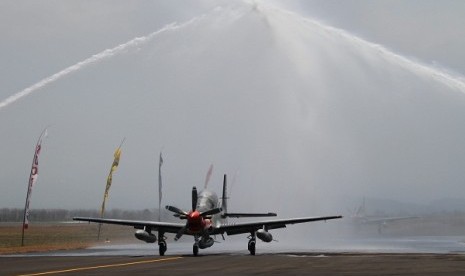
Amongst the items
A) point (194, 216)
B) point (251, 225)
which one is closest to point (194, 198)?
point (194, 216)

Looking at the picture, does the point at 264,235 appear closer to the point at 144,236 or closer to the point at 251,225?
the point at 251,225

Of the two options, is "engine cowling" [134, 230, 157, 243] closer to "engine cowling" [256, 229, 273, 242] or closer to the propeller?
the propeller

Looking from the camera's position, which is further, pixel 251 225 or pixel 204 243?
pixel 251 225

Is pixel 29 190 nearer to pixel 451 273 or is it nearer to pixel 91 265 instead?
pixel 91 265

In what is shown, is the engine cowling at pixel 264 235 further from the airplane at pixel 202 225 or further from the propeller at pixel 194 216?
the propeller at pixel 194 216

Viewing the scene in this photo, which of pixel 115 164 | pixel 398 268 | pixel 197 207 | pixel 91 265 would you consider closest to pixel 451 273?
pixel 398 268

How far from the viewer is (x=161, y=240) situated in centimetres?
5166

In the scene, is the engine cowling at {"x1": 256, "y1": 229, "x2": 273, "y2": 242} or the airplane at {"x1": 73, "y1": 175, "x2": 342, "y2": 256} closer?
the airplane at {"x1": 73, "y1": 175, "x2": 342, "y2": 256}

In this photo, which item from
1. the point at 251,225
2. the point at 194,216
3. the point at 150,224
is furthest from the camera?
the point at 251,225

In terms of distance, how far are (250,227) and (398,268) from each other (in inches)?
846

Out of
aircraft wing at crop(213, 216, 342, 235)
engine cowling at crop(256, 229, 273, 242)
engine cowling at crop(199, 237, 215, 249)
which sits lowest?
engine cowling at crop(199, 237, 215, 249)

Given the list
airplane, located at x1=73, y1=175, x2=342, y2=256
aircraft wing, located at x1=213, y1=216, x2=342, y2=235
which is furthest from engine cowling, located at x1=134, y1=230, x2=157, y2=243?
aircraft wing, located at x1=213, y1=216, x2=342, y2=235

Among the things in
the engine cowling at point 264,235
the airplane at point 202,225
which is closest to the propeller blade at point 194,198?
the airplane at point 202,225

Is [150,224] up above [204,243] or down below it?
above
